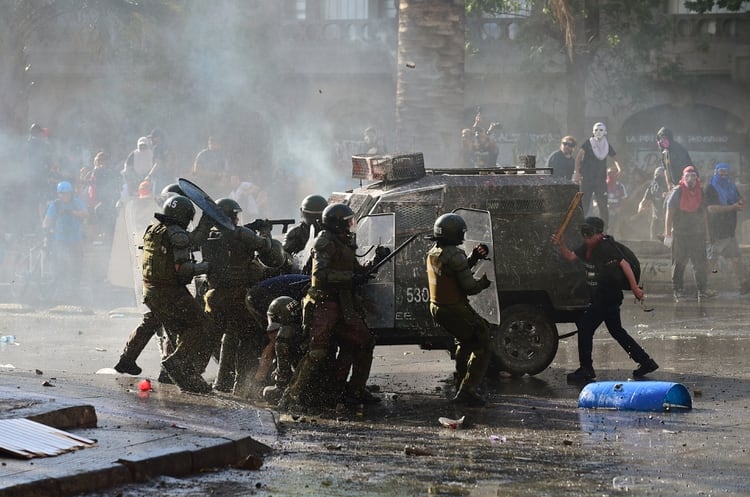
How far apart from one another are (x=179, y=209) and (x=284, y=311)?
3.89 feet

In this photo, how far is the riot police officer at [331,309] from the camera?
10094mm

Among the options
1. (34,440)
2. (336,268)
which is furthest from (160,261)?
(34,440)

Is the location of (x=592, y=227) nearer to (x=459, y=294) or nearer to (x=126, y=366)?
(x=459, y=294)

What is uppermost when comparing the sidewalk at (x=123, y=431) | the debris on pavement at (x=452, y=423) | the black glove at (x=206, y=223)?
the black glove at (x=206, y=223)

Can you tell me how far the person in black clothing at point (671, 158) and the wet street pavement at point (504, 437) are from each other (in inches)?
238

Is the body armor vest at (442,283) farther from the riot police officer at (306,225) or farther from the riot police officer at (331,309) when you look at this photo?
the riot police officer at (306,225)

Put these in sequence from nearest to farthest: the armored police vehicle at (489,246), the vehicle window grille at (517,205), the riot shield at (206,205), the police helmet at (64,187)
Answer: the riot shield at (206,205) < the armored police vehicle at (489,246) < the vehicle window grille at (517,205) < the police helmet at (64,187)

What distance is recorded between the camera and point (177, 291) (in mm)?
10594

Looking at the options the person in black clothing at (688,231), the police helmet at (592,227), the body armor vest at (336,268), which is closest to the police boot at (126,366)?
the body armor vest at (336,268)

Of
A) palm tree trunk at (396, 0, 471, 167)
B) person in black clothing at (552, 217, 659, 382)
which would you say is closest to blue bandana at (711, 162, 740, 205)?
palm tree trunk at (396, 0, 471, 167)

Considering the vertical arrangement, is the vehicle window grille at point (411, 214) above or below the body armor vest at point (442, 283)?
above

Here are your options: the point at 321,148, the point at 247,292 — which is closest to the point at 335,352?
the point at 247,292

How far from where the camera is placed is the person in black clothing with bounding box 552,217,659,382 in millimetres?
11609

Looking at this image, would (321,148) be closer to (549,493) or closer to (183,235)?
(183,235)
